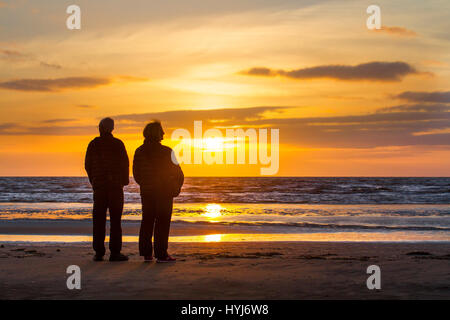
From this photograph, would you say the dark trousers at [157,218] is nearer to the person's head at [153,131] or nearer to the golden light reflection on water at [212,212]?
the person's head at [153,131]

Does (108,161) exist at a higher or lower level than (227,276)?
higher

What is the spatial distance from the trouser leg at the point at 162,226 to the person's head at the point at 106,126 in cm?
125

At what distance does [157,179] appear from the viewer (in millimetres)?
7344

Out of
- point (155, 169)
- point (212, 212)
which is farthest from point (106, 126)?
point (212, 212)

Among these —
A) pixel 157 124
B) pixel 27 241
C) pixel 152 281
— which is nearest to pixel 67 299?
pixel 152 281

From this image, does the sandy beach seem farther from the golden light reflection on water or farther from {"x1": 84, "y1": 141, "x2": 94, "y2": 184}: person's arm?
the golden light reflection on water

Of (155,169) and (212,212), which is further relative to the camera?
(212,212)

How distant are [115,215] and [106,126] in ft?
4.20

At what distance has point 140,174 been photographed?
738cm

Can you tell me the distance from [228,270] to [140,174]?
1.84 m

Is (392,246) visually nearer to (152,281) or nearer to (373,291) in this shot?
(373,291)

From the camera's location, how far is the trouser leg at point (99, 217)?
7.44 meters

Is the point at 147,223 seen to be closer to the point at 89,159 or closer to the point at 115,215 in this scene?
the point at 115,215

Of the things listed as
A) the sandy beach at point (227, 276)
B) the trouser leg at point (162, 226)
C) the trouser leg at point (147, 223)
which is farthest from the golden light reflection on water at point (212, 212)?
the trouser leg at point (162, 226)
